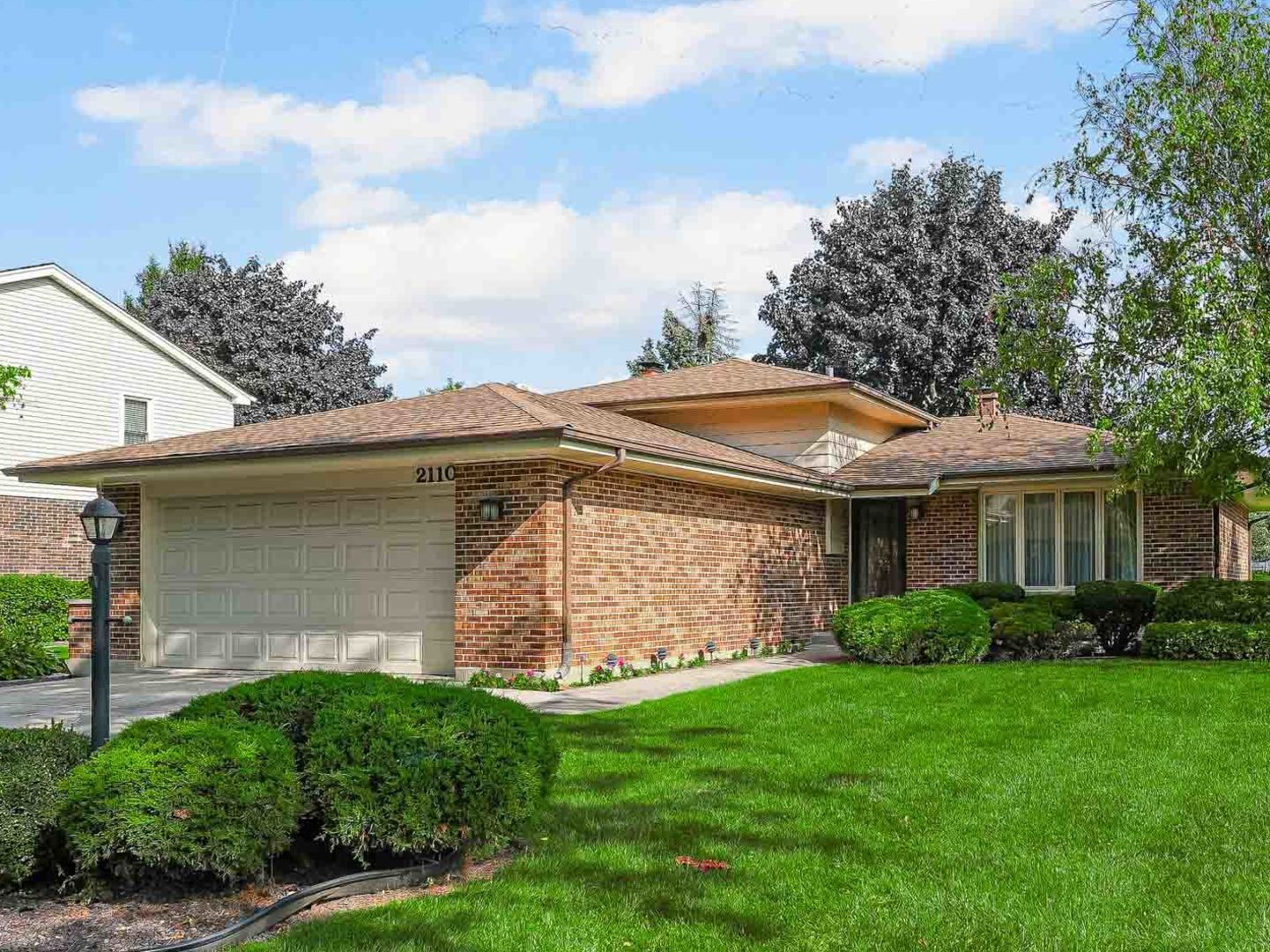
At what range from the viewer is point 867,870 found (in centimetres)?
554

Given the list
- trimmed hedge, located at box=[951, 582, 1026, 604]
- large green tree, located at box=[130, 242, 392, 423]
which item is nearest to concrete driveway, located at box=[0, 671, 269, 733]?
trimmed hedge, located at box=[951, 582, 1026, 604]

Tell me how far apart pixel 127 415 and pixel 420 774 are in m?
24.5

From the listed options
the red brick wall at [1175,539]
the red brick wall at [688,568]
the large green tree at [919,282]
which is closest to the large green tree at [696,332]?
the large green tree at [919,282]

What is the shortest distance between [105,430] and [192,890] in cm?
2382

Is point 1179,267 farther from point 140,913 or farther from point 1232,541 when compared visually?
point 140,913

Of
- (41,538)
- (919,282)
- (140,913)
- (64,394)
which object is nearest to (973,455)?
(919,282)

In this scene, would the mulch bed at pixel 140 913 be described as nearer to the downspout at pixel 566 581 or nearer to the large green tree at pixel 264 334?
the downspout at pixel 566 581

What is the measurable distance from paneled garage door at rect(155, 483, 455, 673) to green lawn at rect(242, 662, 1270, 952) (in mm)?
4195

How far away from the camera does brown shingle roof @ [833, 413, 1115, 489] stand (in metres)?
18.6

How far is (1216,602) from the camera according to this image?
15.5m

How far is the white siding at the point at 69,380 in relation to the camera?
24750 millimetres

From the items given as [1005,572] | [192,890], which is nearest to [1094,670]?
[1005,572]

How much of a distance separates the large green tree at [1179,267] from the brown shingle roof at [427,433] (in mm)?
4602

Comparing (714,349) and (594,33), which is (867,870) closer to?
(594,33)
